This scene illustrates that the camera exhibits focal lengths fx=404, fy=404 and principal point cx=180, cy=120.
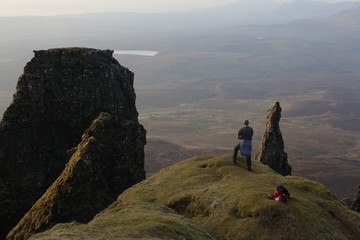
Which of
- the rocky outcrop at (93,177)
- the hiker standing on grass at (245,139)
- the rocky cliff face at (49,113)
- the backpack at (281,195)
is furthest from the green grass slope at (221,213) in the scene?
the rocky cliff face at (49,113)

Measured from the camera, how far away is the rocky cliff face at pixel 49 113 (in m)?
48.1

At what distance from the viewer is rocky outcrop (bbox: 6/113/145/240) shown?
34375 mm

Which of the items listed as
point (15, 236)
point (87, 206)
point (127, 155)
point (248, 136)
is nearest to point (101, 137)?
point (127, 155)

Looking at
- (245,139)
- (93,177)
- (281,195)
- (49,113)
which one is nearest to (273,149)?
(245,139)

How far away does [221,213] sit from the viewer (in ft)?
92.6

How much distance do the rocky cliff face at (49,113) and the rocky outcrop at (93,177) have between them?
9680 mm

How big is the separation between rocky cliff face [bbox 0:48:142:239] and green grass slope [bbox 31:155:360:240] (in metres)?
18.6

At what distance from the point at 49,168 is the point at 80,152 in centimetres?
1367

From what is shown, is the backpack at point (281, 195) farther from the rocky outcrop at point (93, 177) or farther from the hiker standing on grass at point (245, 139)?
the rocky outcrop at point (93, 177)

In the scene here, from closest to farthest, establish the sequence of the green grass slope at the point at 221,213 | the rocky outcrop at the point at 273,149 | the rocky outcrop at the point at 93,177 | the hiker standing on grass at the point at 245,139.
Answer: the green grass slope at the point at 221,213 < the rocky outcrop at the point at 93,177 < the hiker standing on grass at the point at 245,139 < the rocky outcrop at the point at 273,149

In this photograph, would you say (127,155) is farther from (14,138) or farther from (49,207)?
(14,138)

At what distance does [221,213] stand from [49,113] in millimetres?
32044

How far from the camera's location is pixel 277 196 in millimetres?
27500

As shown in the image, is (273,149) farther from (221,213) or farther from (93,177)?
(221,213)
